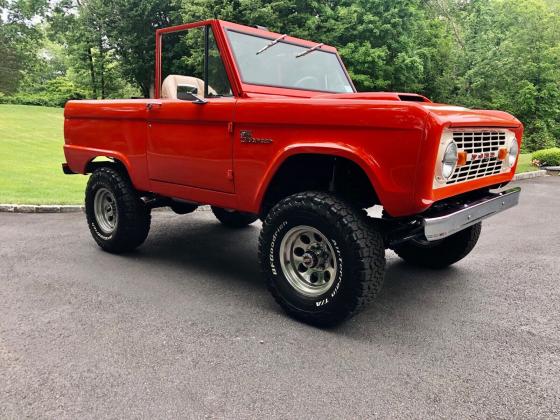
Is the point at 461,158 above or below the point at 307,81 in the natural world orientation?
below

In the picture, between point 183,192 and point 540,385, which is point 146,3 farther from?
point 540,385

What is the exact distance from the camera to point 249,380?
8.63 feet

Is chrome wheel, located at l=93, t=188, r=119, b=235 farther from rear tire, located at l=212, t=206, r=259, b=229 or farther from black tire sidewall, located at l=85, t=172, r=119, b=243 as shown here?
rear tire, located at l=212, t=206, r=259, b=229

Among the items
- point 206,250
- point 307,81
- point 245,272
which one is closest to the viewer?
point 307,81

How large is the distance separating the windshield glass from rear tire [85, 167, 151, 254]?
1842 millimetres

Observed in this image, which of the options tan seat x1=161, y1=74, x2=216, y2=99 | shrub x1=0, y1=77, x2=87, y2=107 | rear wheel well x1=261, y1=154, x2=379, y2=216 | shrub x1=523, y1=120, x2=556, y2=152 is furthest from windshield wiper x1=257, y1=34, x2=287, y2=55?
shrub x1=0, y1=77, x2=87, y2=107

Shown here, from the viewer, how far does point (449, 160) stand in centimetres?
288

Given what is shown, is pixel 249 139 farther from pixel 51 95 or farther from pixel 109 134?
pixel 51 95

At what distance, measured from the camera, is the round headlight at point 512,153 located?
3723 millimetres

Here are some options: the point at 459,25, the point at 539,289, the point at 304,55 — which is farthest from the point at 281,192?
the point at 459,25

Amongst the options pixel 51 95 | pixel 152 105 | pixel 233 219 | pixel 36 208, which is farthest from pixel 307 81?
pixel 51 95

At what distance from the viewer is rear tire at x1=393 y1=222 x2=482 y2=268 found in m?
4.37

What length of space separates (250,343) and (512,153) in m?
2.58

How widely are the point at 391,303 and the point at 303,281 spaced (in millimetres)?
842
